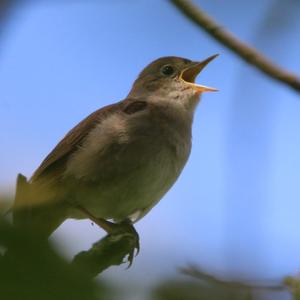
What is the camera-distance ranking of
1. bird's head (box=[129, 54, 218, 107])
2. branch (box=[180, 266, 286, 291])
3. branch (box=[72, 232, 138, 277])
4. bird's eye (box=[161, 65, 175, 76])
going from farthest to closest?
bird's eye (box=[161, 65, 175, 76])
bird's head (box=[129, 54, 218, 107])
branch (box=[72, 232, 138, 277])
branch (box=[180, 266, 286, 291])

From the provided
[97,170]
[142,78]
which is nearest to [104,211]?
[97,170]

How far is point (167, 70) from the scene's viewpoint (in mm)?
5867

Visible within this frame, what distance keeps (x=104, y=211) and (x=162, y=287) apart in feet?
11.6

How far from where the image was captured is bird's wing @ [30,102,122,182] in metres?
4.21

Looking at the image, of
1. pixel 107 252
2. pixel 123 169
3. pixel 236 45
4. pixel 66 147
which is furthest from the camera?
pixel 66 147

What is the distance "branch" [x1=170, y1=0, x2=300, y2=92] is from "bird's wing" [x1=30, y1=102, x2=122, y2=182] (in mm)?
2373

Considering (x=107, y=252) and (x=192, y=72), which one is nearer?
(x=107, y=252)

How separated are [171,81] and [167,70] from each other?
24 centimetres

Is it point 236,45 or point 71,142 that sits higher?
point 71,142

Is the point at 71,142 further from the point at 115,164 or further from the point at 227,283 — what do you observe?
the point at 227,283

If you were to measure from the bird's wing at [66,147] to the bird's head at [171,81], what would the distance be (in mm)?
872

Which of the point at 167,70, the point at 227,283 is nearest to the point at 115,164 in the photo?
Result: the point at 167,70

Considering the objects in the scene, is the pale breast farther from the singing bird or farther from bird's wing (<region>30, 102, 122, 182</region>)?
bird's wing (<region>30, 102, 122, 182</region>)

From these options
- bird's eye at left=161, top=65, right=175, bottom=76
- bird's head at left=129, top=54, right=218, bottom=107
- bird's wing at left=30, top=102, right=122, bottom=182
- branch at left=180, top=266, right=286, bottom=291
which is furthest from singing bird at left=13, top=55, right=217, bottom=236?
branch at left=180, top=266, right=286, bottom=291
